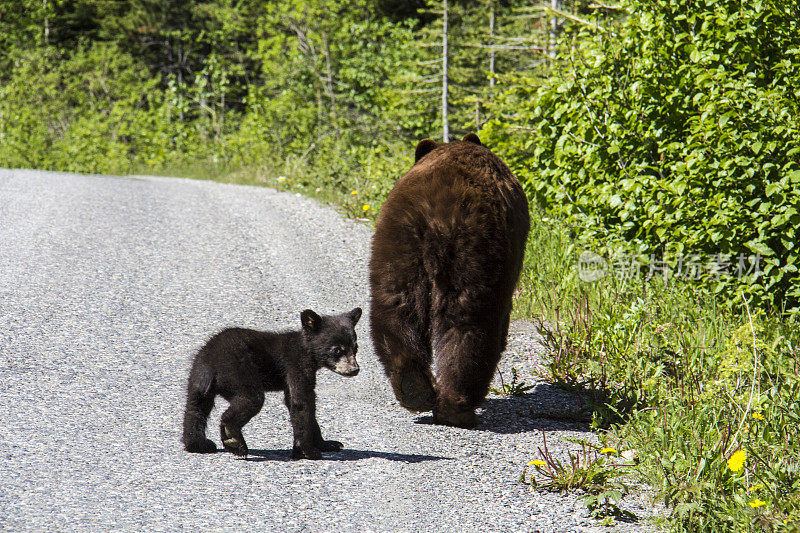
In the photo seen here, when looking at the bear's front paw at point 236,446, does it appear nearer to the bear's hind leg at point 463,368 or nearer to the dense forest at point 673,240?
the bear's hind leg at point 463,368

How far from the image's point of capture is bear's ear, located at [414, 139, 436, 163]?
4965mm

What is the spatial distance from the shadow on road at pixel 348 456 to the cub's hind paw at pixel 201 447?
0.18 meters

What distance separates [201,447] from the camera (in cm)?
354

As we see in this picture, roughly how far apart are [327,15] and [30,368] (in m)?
17.3

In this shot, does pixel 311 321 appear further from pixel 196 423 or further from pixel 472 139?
pixel 472 139

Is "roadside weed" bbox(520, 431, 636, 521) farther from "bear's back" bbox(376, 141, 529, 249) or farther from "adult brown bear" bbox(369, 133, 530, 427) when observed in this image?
"bear's back" bbox(376, 141, 529, 249)

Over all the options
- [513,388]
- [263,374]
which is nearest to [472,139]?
[513,388]

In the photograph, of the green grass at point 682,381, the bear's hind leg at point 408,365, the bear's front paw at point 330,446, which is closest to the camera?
the green grass at point 682,381

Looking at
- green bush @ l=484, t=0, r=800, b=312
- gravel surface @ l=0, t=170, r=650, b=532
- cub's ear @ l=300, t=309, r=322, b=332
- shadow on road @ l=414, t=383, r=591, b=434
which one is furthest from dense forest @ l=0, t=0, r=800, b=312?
cub's ear @ l=300, t=309, r=322, b=332

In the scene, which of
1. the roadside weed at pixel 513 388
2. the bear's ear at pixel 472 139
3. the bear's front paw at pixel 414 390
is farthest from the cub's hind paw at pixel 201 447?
the bear's ear at pixel 472 139

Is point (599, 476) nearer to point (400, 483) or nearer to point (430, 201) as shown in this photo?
point (400, 483)

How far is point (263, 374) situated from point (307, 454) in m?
0.41

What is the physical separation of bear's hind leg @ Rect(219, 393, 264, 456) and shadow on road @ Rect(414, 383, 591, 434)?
A: 1076mm

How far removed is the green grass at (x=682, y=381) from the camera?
10.2 ft
